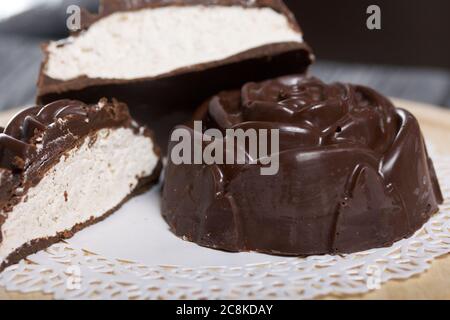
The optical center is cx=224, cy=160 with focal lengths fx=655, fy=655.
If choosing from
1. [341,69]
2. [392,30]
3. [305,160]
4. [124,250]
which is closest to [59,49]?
[124,250]

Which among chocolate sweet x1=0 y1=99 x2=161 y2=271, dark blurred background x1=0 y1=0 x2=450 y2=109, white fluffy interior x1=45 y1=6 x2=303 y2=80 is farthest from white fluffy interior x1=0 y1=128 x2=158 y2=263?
dark blurred background x1=0 y1=0 x2=450 y2=109

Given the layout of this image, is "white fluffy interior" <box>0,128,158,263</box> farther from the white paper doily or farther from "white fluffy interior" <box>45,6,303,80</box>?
"white fluffy interior" <box>45,6,303,80</box>

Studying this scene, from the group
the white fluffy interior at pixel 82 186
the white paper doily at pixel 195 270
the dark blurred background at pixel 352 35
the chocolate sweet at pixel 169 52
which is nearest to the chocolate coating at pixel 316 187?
the white paper doily at pixel 195 270

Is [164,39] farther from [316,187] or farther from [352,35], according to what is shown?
[352,35]

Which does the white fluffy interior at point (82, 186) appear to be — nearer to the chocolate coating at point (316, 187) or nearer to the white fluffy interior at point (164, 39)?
the chocolate coating at point (316, 187)

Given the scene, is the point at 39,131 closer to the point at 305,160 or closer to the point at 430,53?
the point at 305,160
